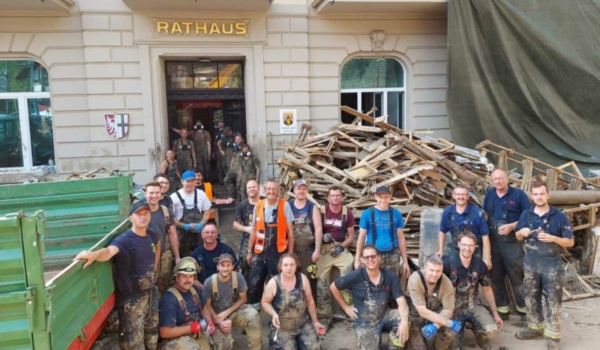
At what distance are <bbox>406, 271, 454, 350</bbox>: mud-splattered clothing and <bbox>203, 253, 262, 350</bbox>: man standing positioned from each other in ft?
5.89

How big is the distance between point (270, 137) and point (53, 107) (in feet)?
18.5

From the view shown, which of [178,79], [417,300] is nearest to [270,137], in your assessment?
[178,79]

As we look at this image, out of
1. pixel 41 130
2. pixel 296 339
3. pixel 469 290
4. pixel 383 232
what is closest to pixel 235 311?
pixel 296 339

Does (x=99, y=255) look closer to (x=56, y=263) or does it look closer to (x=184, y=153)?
(x=56, y=263)

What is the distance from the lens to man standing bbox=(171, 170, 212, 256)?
637 cm

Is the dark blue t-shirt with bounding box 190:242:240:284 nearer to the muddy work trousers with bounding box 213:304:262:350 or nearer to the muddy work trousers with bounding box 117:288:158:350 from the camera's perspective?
the muddy work trousers with bounding box 213:304:262:350

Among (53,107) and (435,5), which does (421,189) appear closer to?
(435,5)

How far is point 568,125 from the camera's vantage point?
10703 millimetres

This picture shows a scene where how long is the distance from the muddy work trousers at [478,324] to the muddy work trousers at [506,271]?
2.34 feet

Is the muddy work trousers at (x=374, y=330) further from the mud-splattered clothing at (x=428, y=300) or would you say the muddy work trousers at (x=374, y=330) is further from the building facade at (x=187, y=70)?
the building facade at (x=187, y=70)

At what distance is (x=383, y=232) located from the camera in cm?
568

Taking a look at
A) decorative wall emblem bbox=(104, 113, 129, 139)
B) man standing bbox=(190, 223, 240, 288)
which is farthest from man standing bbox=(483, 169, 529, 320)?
decorative wall emblem bbox=(104, 113, 129, 139)

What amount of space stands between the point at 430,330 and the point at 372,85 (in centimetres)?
940

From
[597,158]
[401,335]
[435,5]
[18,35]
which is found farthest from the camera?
[435,5]
